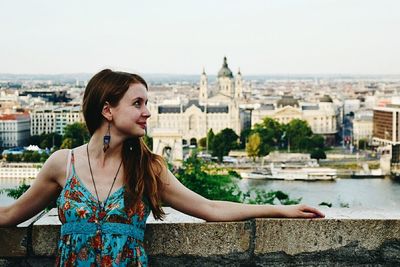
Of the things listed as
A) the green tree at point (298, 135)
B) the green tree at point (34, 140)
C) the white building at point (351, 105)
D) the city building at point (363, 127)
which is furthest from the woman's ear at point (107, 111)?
the white building at point (351, 105)

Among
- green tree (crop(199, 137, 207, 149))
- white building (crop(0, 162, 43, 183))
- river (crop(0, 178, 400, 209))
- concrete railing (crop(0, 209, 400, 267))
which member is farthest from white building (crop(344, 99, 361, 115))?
concrete railing (crop(0, 209, 400, 267))

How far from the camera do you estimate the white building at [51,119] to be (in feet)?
136

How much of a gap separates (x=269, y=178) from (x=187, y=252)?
82.2ft

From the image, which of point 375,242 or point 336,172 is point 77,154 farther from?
point 336,172

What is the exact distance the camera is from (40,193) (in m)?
1.67

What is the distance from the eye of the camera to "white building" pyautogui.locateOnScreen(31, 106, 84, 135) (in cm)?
4156

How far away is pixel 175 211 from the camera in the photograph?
6.09ft

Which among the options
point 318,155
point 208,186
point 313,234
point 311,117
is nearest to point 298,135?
point 318,155

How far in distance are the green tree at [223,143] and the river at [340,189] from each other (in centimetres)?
683

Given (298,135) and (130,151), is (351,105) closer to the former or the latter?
(298,135)

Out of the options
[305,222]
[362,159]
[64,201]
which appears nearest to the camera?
[64,201]

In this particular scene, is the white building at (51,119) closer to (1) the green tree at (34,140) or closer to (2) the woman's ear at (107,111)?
(1) the green tree at (34,140)

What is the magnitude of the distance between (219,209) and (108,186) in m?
0.27

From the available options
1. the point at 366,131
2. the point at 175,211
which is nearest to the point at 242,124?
the point at 366,131
